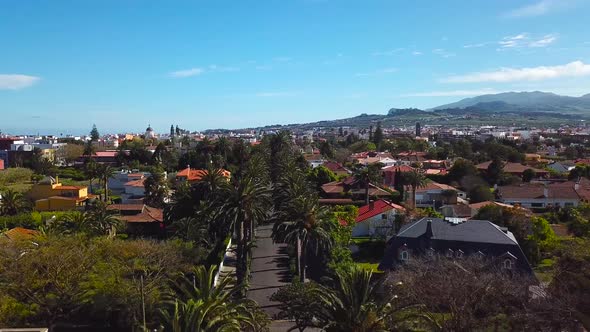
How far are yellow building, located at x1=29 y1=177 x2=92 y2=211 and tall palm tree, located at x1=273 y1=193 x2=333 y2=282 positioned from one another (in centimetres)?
3703

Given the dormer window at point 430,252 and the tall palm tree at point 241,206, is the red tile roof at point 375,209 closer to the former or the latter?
the dormer window at point 430,252

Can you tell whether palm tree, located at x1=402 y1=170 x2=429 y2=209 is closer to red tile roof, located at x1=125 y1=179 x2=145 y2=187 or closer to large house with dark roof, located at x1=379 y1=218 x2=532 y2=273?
large house with dark roof, located at x1=379 y1=218 x2=532 y2=273

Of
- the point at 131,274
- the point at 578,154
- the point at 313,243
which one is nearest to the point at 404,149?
the point at 578,154

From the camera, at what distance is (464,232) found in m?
31.8

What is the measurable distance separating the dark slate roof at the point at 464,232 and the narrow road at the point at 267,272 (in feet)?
27.9

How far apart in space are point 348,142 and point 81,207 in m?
120

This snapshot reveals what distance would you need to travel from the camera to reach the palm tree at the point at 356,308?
54.2 ft

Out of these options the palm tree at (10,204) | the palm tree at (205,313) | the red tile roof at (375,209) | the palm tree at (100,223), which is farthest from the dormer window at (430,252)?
the palm tree at (10,204)

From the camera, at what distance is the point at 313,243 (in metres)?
34.6

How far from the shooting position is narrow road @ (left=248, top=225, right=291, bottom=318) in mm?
30353

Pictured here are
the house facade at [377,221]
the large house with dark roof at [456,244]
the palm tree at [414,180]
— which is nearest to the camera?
the large house with dark roof at [456,244]

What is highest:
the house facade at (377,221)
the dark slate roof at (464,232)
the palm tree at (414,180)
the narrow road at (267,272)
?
the palm tree at (414,180)

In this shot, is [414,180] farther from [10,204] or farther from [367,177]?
[10,204]

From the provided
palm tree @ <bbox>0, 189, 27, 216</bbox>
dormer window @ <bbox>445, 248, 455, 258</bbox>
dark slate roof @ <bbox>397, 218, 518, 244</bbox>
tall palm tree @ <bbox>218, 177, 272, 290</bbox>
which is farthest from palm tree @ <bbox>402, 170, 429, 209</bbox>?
palm tree @ <bbox>0, 189, 27, 216</bbox>
